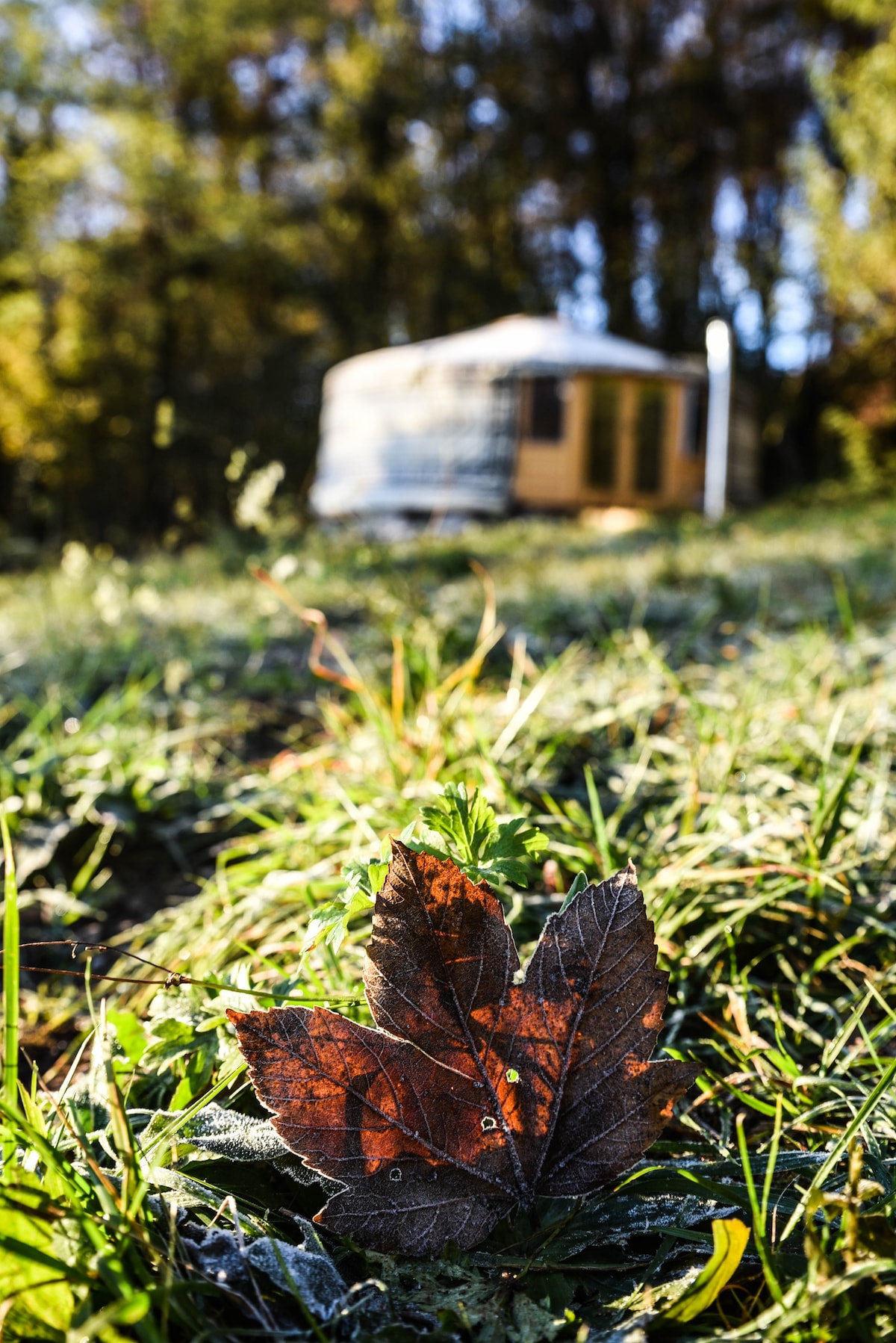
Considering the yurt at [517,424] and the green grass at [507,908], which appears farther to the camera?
the yurt at [517,424]

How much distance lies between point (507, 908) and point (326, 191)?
19.9 meters

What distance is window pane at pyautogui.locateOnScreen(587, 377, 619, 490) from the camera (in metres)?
12.4

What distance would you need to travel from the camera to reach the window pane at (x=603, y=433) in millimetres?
12375

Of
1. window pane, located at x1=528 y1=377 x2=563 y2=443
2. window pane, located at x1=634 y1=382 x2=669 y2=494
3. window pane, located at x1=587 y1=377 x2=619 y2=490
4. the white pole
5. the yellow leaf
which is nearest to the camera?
the yellow leaf

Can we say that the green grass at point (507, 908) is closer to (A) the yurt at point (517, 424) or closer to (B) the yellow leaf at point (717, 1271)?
(B) the yellow leaf at point (717, 1271)

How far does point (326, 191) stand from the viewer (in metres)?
18.2

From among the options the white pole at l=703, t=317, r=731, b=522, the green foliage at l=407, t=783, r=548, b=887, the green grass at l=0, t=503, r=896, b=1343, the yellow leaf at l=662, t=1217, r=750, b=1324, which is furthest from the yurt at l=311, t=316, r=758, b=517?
the yellow leaf at l=662, t=1217, r=750, b=1324

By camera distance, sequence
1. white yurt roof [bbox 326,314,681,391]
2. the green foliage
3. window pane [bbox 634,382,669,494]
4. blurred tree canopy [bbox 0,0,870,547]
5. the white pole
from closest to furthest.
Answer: the green foliage → the white pole → white yurt roof [bbox 326,314,681,391] → window pane [bbox 634,382,669,494] → blurred tree canopy [bbox 0,0,870,547]

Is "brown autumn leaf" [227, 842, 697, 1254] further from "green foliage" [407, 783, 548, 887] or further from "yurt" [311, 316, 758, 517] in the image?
"yurt" [311, 316, 758, 517]

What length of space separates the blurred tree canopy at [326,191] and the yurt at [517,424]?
3.14 metres

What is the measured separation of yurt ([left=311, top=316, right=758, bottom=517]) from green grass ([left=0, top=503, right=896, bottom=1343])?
927 cm

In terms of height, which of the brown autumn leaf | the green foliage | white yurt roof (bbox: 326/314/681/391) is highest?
white yurt roof (bbox: 326/314/681/391)

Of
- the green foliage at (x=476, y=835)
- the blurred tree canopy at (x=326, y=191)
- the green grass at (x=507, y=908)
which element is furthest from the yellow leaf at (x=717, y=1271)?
the blurred tree canopy at (x=326, y=191)

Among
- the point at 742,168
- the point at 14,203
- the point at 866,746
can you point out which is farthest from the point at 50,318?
the point at 866,746
